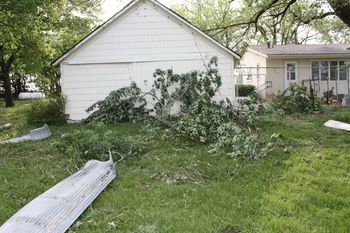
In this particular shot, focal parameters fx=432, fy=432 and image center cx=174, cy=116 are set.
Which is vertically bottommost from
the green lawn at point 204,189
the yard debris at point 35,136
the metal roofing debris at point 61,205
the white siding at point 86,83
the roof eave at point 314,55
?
the green lawn at point 204,189

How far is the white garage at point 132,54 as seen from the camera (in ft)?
48.5

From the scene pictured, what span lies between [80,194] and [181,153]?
350 cm

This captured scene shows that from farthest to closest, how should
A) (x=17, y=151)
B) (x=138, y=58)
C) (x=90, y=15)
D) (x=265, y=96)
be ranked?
(x=90, y=15) → (x=265, y=96) → (x=138, y=58) → (x=17, y=151)

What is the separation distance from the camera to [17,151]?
382 inches

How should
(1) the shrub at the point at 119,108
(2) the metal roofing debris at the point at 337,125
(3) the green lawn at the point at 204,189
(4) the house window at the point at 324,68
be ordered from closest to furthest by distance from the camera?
(3) the green lawn at the point at 204,189, (2) the metal roofing debris at the point at 337,125, (1) the shrub at the point at 119,108, (4) the house window at the point at 324,68

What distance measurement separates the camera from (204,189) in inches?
241

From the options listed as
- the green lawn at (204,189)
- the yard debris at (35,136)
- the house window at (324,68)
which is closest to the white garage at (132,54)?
the yard debris at (35,136)

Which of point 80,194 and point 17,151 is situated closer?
point 80,194

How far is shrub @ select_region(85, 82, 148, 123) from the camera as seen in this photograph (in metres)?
14.1

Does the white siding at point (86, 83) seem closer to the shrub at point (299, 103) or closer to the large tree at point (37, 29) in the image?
the large tree at point (37, 29)

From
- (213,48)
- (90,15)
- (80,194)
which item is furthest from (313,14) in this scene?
(90,15)

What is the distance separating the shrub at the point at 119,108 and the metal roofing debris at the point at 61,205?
7482 millimetres

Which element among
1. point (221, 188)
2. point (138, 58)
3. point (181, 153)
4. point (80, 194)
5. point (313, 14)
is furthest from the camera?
point (138, 58)

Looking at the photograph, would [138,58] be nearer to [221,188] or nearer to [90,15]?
[221,188]
